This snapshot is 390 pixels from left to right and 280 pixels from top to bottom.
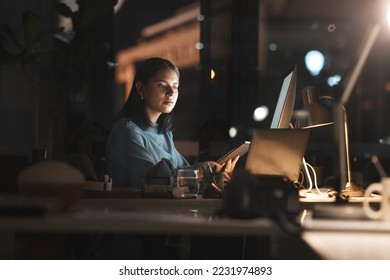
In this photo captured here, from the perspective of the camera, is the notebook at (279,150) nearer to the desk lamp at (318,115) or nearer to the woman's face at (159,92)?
the desk lamp at (318,115)

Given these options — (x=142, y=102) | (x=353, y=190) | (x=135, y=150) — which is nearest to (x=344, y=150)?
(x=353, y=190)

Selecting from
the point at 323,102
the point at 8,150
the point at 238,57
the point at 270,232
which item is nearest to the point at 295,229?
the point at 270,232

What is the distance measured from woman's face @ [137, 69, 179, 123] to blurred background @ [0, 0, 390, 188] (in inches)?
12.9

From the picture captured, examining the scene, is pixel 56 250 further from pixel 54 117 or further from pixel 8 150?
pixel 54 117

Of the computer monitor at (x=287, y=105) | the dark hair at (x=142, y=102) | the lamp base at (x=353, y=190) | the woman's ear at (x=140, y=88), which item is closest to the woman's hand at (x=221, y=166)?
the computer monitor at (x=287, y=105)

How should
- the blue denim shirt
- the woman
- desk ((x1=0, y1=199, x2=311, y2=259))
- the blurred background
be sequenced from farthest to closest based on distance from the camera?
the blurred background → the woman → the blue denim shirt → desk ((x1=0, y1=199, x2=311, y2=259))

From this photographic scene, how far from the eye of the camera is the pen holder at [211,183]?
2283mm

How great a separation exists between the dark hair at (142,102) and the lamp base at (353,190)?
1.21 m

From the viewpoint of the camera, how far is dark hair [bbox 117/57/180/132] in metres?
3.41

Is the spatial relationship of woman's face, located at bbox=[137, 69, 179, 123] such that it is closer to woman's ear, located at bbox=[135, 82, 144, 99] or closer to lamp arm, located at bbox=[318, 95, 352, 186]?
woman's ear, located at bbox=[135, 82, 144, 99]

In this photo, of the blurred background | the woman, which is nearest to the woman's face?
the woman

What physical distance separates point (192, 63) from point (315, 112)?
198cm

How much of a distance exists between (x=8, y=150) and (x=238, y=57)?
2.02m

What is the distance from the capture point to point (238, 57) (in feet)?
15.3
